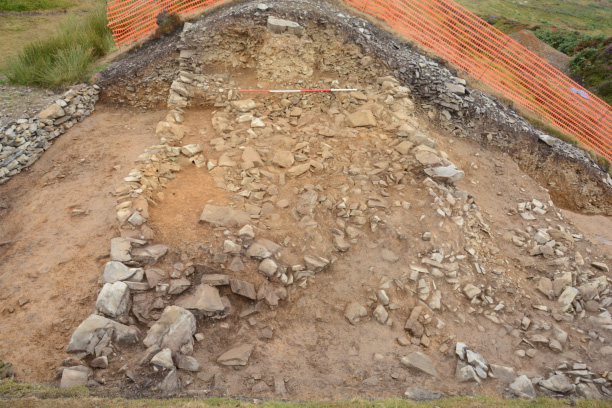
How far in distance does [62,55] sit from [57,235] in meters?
5.72

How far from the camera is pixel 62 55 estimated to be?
8805 millimetres

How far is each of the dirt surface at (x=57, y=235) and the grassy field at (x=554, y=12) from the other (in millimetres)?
22628

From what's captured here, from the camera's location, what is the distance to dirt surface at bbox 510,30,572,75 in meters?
17.8

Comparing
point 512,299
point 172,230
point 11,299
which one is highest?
point 172,230

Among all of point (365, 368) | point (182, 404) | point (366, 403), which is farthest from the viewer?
point (365, 368)

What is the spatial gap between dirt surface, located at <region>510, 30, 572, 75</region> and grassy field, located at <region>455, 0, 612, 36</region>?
4333mm

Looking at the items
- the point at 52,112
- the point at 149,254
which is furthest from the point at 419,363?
the point at 52,112

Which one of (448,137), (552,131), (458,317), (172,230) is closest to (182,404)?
(172,230)

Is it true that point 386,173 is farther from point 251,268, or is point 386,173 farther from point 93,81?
point 93,81

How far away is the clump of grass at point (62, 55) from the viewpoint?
28.3 ft

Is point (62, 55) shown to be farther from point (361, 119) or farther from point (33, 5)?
point (361, 119)

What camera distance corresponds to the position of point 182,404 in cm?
338

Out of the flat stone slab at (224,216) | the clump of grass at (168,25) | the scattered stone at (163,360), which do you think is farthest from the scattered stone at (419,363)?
the clump of grass at (168,25)

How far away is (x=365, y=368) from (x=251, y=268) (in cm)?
179
